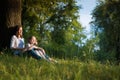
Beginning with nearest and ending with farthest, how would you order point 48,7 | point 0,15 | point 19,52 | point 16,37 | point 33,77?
point 33,77 < point 19,52 < point 16,37 < point 0,15 < point 48,7

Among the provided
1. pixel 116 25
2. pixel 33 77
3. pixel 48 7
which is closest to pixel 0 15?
pixel 33 77

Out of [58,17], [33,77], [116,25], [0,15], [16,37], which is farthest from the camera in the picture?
[116,25]

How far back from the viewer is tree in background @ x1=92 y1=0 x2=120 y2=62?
5497cm

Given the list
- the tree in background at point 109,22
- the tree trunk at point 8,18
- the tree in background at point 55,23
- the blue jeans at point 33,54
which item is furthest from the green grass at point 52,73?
the tree in background at point 109,22

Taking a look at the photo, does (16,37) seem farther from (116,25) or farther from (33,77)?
(116,25)

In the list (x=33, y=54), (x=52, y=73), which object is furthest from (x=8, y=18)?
(x=52, y=73)

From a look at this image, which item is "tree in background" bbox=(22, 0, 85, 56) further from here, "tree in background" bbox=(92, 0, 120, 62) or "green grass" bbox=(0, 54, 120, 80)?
"green grass" bbox=(0, 54, 120, 80)

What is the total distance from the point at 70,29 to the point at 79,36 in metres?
5.92

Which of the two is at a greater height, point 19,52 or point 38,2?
point 38,2

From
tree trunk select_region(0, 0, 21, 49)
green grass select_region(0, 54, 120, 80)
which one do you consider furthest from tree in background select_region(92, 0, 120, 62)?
green grass select_region(0, 54, 120, 80)

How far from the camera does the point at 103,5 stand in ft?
190

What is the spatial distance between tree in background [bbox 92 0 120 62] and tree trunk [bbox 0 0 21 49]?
1412 inches

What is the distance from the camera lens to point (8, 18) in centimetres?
1823

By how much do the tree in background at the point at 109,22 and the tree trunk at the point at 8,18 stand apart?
35.9m
